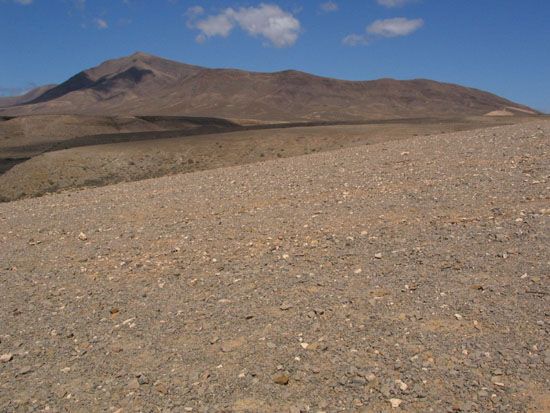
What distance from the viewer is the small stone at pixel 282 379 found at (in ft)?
16.3

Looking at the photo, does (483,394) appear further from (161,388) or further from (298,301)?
(161,388)

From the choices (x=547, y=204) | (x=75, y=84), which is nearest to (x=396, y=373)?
(x=547, y=204)

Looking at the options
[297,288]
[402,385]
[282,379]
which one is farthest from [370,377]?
[297,288]

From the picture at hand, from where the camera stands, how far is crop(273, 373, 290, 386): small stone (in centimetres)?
498

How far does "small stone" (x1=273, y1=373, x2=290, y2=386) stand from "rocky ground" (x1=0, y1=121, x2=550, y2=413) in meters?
0.02

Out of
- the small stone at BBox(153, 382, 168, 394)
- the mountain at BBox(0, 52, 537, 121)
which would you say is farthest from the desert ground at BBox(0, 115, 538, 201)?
the mountain at BBox(0, 52, 537, 121)

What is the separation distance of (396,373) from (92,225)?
7336 mm

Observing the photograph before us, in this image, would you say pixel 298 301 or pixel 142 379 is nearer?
pixel 142 379

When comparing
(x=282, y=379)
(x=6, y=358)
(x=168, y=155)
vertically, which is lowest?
(x=6, y=358)

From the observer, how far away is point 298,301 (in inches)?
251

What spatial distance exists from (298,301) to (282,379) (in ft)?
4.76

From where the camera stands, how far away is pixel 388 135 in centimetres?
2800

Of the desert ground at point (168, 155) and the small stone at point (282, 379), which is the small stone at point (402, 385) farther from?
the desert ground at point (168, 155)

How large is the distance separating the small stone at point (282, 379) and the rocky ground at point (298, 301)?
23 millimetres
